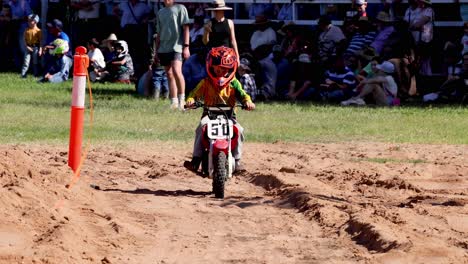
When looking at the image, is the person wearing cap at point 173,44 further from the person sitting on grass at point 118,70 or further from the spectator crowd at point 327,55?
the person sitting on grass at point 118,70

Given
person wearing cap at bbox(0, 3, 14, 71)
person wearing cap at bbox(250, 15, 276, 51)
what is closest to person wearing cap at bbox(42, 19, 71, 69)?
person wearing cap at bbox(0, 3, 14, 71)

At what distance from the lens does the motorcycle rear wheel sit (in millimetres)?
12094

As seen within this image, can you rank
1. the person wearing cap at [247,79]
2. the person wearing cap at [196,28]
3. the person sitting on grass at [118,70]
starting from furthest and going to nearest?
the person sitting on grass at [118,70], the person wearing cap at [196,28], the person wearing cap at [247,79]

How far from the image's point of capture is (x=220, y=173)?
39.7 ft

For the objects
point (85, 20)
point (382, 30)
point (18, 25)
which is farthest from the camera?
point (18, 25)

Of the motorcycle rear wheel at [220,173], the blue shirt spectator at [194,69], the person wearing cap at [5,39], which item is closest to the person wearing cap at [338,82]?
the blue shirt spectator at [194,69]

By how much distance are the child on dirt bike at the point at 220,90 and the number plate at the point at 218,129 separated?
0.21 m

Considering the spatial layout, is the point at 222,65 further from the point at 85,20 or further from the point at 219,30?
the point at 85,20

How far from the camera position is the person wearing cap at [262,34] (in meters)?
25.3

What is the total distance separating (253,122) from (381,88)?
158 inches

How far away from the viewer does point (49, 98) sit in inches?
963

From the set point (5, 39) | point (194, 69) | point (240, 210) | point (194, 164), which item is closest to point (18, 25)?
point (5, 39)

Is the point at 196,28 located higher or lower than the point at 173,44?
higher

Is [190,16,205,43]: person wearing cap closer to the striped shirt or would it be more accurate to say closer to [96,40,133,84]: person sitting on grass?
[96,40,133,84]: person sitting on grass
